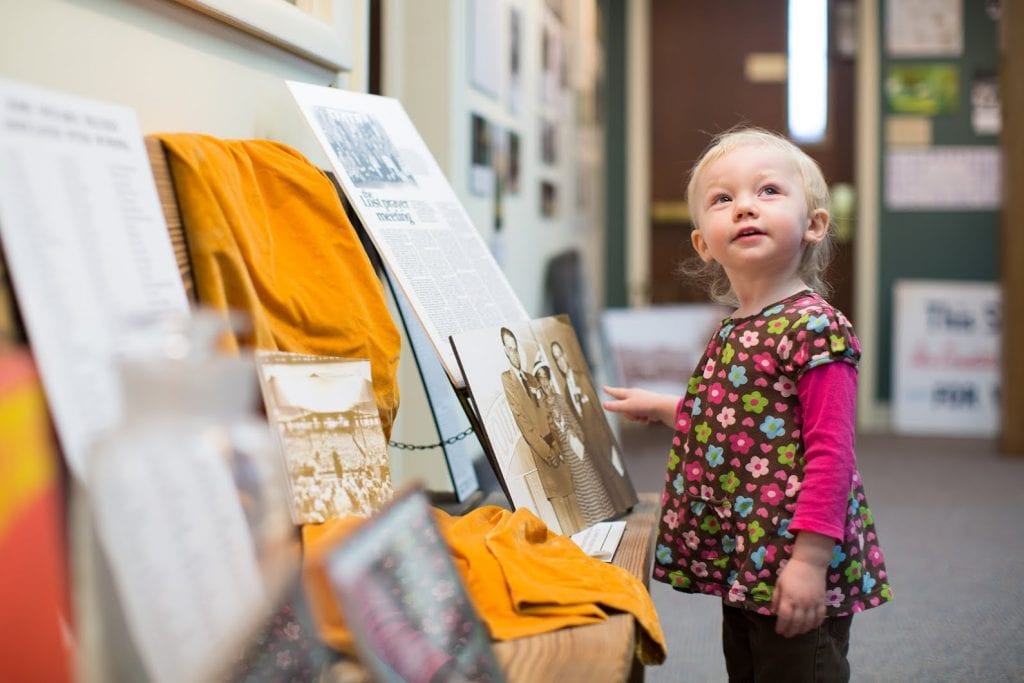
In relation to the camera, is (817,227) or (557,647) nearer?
(557,647)

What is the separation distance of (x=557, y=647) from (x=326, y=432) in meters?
0.36

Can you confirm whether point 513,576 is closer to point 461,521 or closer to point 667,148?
point 461,521

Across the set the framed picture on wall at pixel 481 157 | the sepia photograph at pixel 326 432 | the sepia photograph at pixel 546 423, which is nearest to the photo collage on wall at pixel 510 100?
the framed picture on wall at pixel 481 157

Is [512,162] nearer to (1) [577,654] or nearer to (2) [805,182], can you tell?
(2) [805,182]

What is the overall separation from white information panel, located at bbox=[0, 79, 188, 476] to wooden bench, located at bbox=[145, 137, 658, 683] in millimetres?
102

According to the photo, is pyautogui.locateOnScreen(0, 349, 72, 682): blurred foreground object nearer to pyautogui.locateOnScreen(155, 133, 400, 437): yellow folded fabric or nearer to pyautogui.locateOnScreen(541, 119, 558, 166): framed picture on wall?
pyautogui.locateOnScreen(155, 133, 400, 437): yellow folded fabric

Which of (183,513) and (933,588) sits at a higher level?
(183,513)

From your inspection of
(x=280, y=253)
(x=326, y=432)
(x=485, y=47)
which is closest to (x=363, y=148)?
(x=280, y=253)

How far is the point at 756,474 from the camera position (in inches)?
51.7

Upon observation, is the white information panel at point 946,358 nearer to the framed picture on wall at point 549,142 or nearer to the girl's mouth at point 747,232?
the framed picture on wall at point 549,142

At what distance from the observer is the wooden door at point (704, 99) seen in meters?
5.76

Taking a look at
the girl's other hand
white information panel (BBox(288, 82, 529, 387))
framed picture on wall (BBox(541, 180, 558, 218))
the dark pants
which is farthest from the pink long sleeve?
framed picture on wall (BBox(541, 180, 558, 218))

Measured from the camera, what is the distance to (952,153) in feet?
18.2

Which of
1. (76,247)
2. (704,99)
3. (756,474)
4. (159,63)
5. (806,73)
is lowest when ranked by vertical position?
(756,474)
